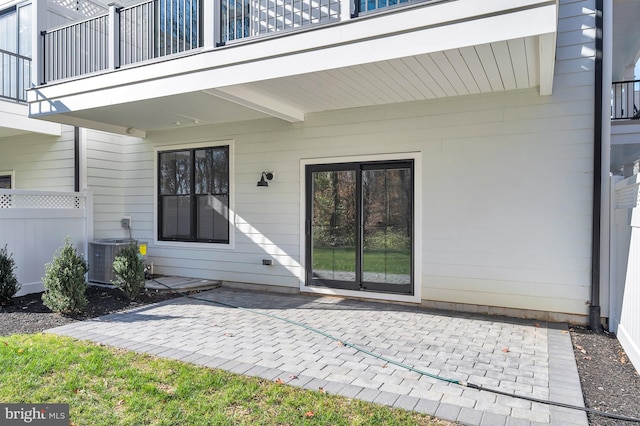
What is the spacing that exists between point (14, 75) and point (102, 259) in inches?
171

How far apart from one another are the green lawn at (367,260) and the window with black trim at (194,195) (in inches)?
71.7

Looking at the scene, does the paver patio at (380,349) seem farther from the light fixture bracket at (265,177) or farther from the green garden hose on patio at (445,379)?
the light fixture bracket at (265,177)

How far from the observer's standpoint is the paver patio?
2.90 metres

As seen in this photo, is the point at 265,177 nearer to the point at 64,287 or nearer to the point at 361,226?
the point at 361,226

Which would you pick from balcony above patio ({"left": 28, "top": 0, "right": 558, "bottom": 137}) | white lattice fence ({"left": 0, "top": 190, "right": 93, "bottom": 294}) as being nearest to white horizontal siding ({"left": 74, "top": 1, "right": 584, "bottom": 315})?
balcony above patio ({"left": 28, "top": 0, "right": 558, "bottom": 137})

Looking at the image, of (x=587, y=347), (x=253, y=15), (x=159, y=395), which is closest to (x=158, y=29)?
(x=253, y=15)

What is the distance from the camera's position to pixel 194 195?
759 centimetres

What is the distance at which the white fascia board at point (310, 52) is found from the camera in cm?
356

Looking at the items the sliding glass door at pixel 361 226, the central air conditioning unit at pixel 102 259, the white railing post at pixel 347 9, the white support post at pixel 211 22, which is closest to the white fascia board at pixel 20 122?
the central air conditioning unit at pixel 102 259

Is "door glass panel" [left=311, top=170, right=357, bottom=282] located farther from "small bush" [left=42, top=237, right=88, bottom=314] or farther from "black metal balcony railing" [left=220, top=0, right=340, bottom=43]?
"small bush" [left=42, top=237, right=88, bottom=314]

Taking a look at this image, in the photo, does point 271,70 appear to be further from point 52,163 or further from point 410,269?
point 52,163

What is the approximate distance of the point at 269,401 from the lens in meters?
2.82

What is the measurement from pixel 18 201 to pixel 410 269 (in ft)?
19.8

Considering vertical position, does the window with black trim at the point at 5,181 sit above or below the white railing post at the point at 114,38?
below
